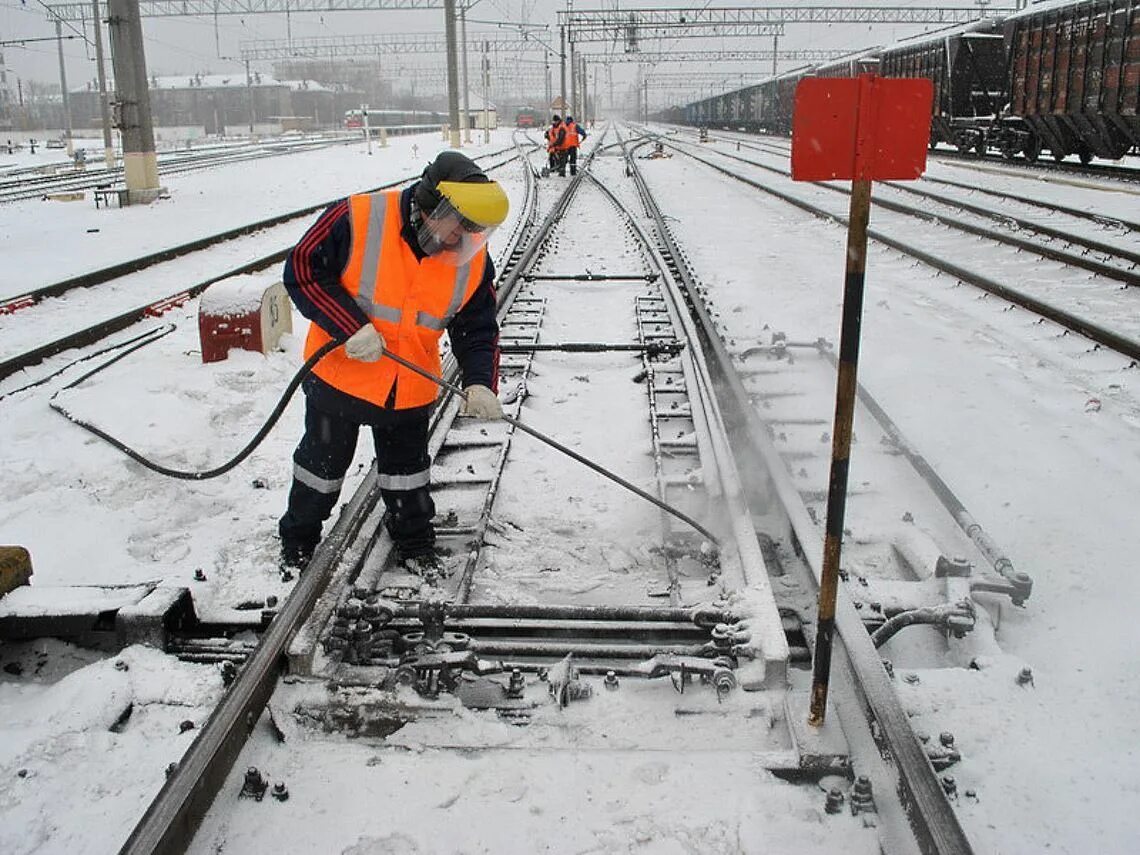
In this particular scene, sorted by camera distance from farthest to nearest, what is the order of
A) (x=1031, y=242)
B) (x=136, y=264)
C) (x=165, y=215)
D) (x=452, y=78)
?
1. (x=452, y=78)
2. (x=165, y=215)
3. (x=1031, y=242)
4. (x=136, y=264)

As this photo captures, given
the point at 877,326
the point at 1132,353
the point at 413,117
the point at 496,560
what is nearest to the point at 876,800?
the point at 496,560

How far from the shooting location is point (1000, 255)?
11328 mm

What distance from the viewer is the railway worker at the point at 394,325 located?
3.24m

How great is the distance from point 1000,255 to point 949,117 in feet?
52.0

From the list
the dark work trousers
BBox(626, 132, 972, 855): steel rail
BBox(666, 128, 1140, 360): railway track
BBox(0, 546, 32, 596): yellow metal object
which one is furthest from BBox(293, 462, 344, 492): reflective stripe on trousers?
BBox(666, 128, 1140, 360): railway track

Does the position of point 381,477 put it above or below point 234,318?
below

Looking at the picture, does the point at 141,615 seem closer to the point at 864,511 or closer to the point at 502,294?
the point at 864,511

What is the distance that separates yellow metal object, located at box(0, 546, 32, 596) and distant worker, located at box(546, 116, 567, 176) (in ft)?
68.8

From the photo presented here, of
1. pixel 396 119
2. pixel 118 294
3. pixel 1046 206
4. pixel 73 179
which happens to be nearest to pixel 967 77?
pixel 1046 206

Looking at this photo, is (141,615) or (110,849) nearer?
(110,849)

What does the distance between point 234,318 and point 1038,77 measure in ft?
63.9

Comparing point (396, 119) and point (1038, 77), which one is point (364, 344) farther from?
point (396, 119)

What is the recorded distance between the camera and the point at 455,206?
3113 mm

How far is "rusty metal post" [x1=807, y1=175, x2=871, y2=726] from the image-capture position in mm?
2424
